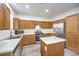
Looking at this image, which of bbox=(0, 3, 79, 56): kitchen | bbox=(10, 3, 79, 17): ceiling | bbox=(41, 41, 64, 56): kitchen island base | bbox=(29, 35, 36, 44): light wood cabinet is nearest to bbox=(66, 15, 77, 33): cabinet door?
bbox=(0, 3, 79, 56): kitchen

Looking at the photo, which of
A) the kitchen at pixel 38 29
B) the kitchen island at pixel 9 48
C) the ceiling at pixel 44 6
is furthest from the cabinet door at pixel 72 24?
the kitchen island at pixel 9 48

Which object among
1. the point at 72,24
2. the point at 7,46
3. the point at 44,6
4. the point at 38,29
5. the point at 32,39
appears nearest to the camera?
the point at 7,46

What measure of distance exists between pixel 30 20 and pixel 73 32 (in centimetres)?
280

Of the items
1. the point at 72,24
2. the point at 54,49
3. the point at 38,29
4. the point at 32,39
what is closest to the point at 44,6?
the point at 72,24

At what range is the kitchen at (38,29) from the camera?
1580 millimetres

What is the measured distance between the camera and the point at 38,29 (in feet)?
17.5

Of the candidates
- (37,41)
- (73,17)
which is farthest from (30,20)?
(73,17)

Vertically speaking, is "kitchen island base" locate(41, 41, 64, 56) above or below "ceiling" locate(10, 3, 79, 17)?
below

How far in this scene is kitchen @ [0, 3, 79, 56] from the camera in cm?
158

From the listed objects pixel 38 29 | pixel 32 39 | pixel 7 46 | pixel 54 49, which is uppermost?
pixel 38 29

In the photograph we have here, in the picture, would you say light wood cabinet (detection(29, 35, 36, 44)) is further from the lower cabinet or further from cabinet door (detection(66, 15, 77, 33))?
cabinet door (detection(66, 15, 77, 33))

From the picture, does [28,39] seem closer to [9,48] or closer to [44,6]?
[44,6]

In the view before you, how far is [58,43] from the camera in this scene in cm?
183

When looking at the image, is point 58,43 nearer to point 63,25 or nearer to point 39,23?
point 63,25
